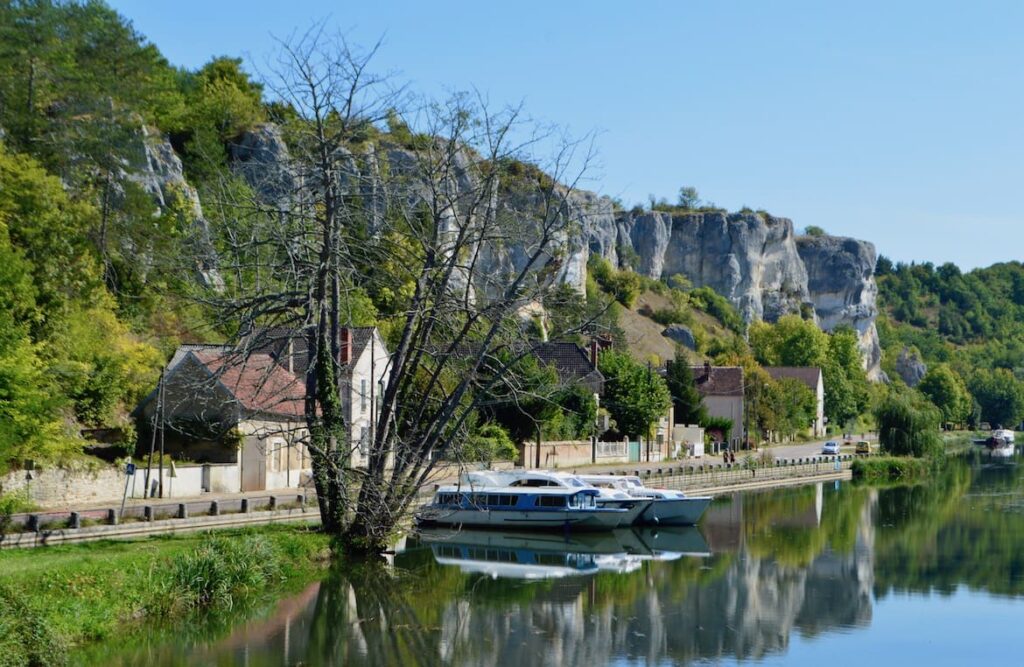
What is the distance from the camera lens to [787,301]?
19425 cm

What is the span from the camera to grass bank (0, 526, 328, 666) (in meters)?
21.8

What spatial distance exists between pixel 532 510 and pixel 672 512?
643 cm

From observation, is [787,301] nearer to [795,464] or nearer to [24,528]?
[795,464]

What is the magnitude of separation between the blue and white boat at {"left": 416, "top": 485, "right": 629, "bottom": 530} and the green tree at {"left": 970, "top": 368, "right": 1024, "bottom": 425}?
5420 inches

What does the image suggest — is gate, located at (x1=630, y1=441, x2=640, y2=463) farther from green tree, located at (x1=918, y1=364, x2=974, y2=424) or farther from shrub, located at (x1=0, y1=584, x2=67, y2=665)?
green tree, located at (x1=918, y1=364, x2=974, y2=424)

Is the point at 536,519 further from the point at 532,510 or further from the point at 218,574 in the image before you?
the point at 218,574

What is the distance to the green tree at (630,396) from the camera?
76312 millimetres

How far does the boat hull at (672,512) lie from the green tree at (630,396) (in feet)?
82.4

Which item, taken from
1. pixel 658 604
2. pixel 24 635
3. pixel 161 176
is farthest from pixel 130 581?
pixel 161 176

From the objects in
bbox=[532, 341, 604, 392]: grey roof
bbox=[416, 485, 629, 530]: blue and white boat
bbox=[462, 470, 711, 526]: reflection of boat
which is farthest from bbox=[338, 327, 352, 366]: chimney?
bbox=[532, 341, 604, 392]: grey roof

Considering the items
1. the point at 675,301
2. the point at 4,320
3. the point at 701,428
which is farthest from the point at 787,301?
the point at 4,320

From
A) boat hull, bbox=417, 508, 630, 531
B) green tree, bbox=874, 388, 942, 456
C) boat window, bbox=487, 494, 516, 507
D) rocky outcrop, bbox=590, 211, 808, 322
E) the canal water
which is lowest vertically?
the canal water

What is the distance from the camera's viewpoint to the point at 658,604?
3216cm

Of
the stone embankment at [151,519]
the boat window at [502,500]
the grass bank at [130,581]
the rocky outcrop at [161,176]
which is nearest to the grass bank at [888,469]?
the boat window at [502,500]
